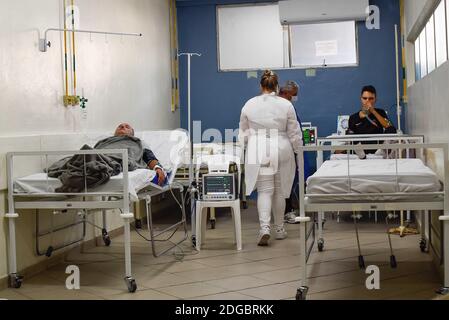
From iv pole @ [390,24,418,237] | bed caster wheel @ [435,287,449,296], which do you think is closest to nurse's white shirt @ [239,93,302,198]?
iv pole @ [390,24,418,237]

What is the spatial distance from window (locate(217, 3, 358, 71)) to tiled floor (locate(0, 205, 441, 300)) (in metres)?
3.00

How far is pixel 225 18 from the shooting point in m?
8.08

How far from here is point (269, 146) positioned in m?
5.12

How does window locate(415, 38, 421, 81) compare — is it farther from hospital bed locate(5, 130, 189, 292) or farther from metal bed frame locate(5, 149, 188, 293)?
metal bed frame locate(5, 149, 188, 293)

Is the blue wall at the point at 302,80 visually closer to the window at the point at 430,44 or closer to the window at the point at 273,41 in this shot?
the window at the point at 273,41

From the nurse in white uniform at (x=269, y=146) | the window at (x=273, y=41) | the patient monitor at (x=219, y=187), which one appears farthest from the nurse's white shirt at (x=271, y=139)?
the window at (x=273, y=41)

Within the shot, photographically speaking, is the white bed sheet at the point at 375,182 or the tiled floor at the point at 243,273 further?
the tiled floor at the point at 243,273

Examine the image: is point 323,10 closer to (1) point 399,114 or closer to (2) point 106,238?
(1) point 399,114

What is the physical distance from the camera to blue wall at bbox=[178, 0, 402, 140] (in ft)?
25.0

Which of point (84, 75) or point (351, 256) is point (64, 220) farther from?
point (351, 256)

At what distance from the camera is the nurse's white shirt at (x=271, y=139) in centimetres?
510

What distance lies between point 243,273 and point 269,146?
131cm

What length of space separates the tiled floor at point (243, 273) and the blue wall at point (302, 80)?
2.62 m

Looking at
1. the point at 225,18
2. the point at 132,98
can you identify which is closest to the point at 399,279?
the point at 132,98
